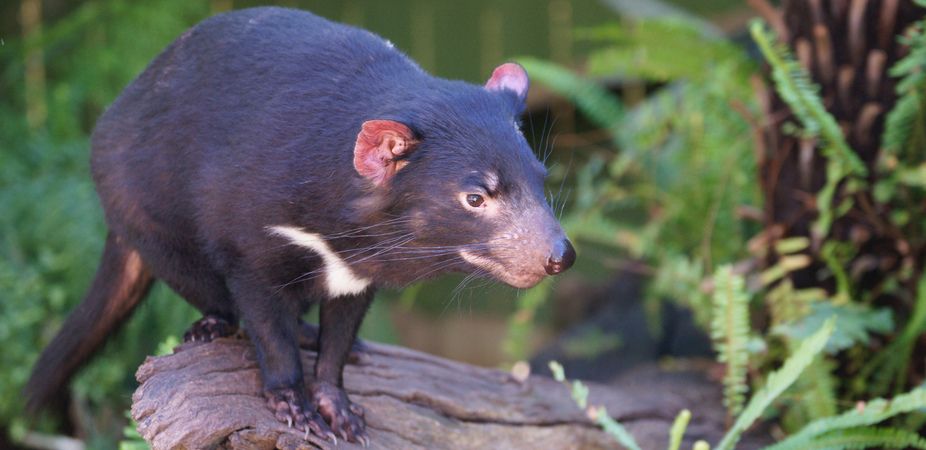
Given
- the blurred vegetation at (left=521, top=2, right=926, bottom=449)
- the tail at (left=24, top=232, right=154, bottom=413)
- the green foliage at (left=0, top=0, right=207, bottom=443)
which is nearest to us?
the tail at (left=24, top=232, right=154, bottom=413)

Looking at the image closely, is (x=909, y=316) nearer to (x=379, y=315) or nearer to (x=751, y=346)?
(x=751, y=346)

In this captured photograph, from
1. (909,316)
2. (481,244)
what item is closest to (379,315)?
(909,316)

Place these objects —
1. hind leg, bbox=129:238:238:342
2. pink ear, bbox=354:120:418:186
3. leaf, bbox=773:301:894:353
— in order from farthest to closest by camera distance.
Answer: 1. leaf, bbox=773:301:894:353
2. hind leg, bbox=129:238:238:342
3. pink ear, bbox=354:120:418:186

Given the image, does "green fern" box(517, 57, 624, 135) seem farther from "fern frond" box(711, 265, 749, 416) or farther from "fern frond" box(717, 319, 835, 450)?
"fern frond" box(717, 319, 835, 450)

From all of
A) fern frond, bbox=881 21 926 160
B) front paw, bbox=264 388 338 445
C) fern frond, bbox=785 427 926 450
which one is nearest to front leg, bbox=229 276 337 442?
front paw, bbox=264 388 338 445

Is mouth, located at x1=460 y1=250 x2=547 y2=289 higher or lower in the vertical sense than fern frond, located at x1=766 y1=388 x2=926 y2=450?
higher

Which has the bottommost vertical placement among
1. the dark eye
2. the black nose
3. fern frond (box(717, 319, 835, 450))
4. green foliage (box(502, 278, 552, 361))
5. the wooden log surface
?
green foliage (box(502, 278, 552, 361))

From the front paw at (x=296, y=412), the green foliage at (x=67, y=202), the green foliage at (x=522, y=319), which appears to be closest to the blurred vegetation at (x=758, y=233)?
Result: the green foliage at (x=522, y=319)

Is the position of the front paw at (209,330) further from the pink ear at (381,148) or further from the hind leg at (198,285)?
the pink ear at (381,148)
